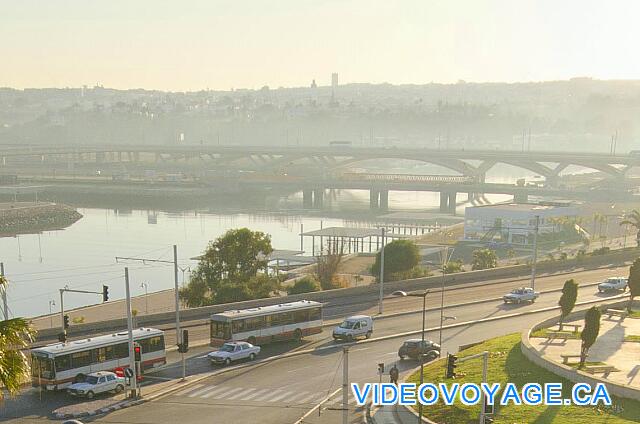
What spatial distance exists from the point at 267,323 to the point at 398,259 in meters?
21.0

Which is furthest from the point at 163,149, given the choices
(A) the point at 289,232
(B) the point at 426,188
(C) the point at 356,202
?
(A) the point at 289,232

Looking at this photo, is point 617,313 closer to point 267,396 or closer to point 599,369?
point 599,369

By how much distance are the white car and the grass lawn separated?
36.0ft

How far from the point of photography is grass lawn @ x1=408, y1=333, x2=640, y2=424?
73.8 ft

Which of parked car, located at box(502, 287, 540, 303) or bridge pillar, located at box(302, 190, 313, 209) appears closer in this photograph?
parked car, located at box(502, 287, 540, 303)

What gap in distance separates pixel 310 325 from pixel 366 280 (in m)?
22.7

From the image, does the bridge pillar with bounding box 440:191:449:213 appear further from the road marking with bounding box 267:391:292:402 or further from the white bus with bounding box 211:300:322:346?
the road marking with bounding box 267:391:292:402

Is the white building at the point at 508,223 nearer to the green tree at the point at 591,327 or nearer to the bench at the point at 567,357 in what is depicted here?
the bench at the point at 567,357

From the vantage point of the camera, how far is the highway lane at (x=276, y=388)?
25219mm

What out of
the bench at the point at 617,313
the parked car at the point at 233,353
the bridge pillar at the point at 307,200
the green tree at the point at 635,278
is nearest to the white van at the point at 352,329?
the parked car at the point at 233,353

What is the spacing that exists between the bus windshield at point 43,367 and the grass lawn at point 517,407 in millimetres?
13276

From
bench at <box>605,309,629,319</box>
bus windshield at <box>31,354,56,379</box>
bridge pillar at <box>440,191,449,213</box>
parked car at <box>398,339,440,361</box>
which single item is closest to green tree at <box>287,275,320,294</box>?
parked car at <box>398,339,440,361</box>

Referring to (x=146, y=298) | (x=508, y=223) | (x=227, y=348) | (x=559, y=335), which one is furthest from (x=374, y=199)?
(x=227, y=348)

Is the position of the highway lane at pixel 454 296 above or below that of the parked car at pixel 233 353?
below
